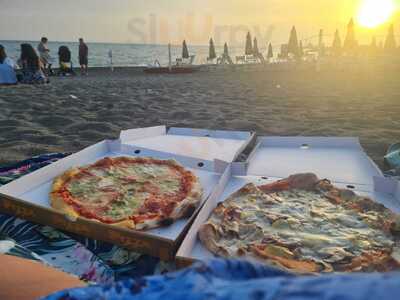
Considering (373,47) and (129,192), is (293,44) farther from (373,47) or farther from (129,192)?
(129,192)

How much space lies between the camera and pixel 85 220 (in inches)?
65.1

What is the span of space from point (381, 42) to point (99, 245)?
22.5 metres

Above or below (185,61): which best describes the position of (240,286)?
below

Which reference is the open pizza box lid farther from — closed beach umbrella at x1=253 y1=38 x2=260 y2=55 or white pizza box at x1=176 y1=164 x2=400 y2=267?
closed beach umbrella at x1=253 y1=38 x2=260 y2=55

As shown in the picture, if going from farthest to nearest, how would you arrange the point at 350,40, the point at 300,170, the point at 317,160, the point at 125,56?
the point at 125,56
the point at 350,40
the point at 317,160
the point at 300,170

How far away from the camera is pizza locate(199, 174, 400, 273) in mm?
1367

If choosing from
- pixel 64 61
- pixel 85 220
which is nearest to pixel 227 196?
pixel 85 220

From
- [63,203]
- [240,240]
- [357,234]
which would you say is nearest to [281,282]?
[240,240]

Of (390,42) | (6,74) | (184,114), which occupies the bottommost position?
(184,114)

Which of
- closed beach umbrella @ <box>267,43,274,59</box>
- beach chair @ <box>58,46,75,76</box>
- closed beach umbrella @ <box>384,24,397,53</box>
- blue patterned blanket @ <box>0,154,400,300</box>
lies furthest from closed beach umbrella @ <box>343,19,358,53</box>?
blue patterned blanket @ <box>0,154,400,300</box>

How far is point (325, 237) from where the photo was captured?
5.11 ft

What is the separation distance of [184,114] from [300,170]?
10.5ft

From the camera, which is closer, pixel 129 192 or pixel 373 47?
pixel 129 192

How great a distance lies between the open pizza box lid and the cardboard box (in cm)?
9
